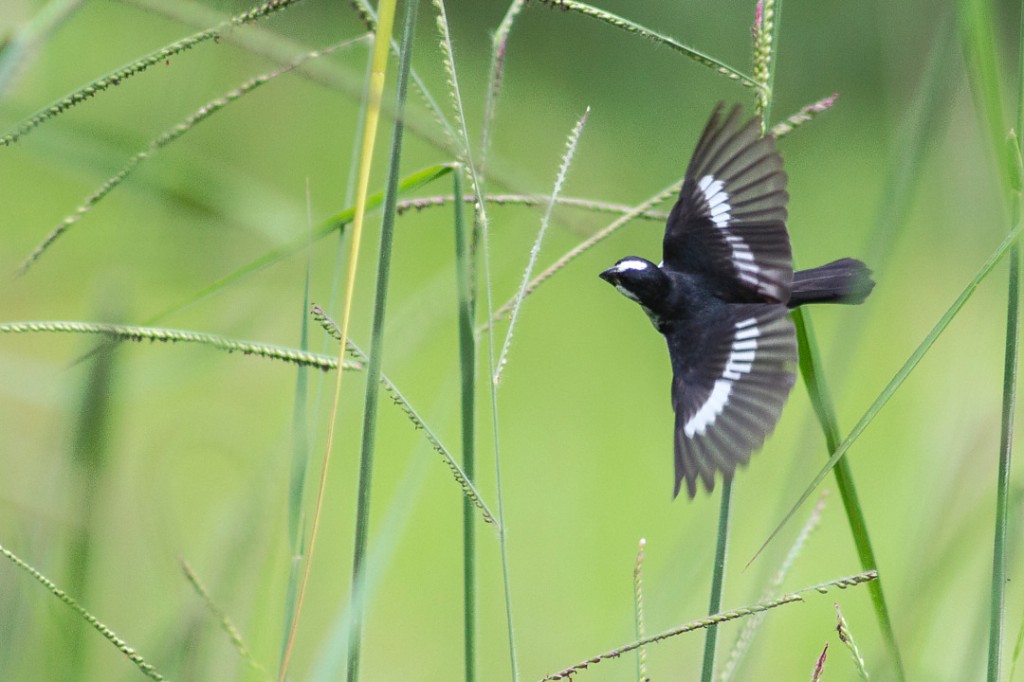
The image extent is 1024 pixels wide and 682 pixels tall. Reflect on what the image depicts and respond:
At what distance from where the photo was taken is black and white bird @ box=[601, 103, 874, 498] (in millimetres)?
540

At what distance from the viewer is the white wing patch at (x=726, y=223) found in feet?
2.06

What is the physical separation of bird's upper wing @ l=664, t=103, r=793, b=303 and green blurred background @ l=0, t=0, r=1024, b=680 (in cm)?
8

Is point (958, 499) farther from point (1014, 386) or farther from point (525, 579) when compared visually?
point (525, 579)

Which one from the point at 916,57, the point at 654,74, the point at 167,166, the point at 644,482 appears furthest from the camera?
the point at 654,74

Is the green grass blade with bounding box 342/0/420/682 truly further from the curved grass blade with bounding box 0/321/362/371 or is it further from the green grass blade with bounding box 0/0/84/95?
the green grass blade with bounding box 0/0/84/95

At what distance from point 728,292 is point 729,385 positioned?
0.09 m

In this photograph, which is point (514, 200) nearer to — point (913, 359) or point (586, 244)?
point (586, 244)

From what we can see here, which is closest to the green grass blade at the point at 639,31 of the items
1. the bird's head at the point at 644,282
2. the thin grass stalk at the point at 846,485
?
the thin grass stalk at the point at 846,485

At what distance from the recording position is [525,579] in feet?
6.64

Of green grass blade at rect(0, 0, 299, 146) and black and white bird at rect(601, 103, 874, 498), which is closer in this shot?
green grass blade at rect(0, 0, 299, 146)

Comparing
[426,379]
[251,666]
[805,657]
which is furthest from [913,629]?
[426,379]

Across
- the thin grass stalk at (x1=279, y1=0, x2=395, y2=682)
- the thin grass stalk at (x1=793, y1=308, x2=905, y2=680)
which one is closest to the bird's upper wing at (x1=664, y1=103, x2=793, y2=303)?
the thin grass stalk at (x1=793, y1=308, x2=905, y2=680)

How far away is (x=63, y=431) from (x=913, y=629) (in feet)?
1.19

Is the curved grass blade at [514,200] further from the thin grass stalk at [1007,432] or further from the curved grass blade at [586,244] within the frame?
the thin grass stalk at [1007,432]
